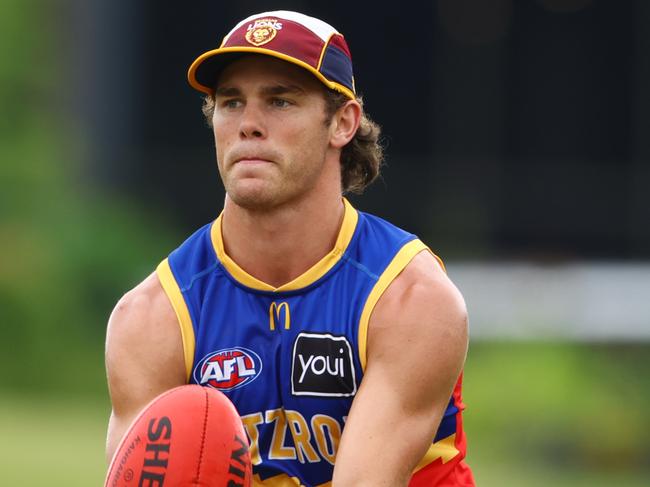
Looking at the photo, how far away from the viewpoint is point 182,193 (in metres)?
15.3

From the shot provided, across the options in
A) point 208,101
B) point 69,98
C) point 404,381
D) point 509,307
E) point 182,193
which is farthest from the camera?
point 69,98

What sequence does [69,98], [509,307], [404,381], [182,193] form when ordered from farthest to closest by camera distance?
1. [69,98]
2. [182,193]
3. [509,307]
4. [404,381]

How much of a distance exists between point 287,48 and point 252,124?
269 millimetres

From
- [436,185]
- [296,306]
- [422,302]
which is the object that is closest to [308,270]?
[296,306]

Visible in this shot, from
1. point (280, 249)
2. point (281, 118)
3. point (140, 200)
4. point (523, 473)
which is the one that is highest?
point (140, 200)

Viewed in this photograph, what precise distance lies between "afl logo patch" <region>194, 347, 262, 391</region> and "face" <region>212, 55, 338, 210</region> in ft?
1.63

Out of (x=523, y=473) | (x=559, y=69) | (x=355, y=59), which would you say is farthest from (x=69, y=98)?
(x=523, y=473)

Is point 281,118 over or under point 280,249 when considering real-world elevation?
over

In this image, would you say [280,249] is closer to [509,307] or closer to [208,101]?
[208,101]

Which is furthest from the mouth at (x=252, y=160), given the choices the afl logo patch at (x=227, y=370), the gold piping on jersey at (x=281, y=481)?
the gold piping on jersey at (x=281, y=481)

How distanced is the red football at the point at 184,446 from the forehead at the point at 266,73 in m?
1.07

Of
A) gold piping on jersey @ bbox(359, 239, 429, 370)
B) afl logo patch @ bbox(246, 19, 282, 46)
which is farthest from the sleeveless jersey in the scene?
afl logo patch @ bbox(246, 19, 282, 46)

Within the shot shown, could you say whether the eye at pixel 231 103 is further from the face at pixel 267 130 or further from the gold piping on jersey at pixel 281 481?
the gold piping on jersey at pixel 281 481

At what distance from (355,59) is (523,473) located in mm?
4126
